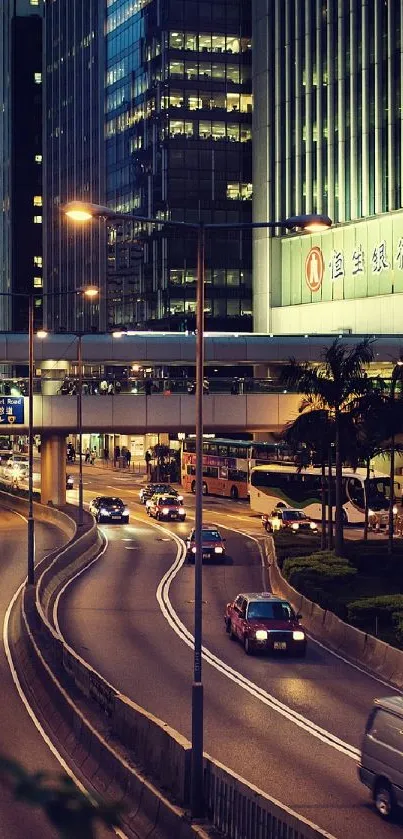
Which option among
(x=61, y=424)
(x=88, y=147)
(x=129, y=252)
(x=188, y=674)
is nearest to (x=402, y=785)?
(x=188, y=674)

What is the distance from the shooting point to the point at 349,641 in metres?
36.8

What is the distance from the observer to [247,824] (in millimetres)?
15891

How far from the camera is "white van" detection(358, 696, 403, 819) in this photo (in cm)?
1930

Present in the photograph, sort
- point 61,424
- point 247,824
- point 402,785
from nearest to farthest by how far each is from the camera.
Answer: point 247,824 → point 402,785 → point 61,424

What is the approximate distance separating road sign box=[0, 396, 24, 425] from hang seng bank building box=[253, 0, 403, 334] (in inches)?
1454

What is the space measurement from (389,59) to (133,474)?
53.8 meters

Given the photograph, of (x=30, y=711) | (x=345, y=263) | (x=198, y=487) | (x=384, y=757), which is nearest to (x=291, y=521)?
(x=345, y=263)

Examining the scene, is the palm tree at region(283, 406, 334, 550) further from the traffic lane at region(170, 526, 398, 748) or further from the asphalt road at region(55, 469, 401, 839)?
the traffic lane at region(170, 526, 398, 748)

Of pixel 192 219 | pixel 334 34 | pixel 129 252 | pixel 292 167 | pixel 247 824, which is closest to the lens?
pixel 247 824

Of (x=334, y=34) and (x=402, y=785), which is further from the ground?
(x=334, y=34)

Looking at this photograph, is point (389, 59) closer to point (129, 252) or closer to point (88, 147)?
point (129, 252)

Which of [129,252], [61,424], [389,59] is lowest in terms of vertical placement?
[61,424]

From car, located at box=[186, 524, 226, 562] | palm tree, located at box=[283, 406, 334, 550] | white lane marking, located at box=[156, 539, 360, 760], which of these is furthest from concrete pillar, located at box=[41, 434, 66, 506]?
white lane marking, located at box=[156, 539, 360, 760]

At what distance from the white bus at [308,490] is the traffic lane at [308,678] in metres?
26.2
